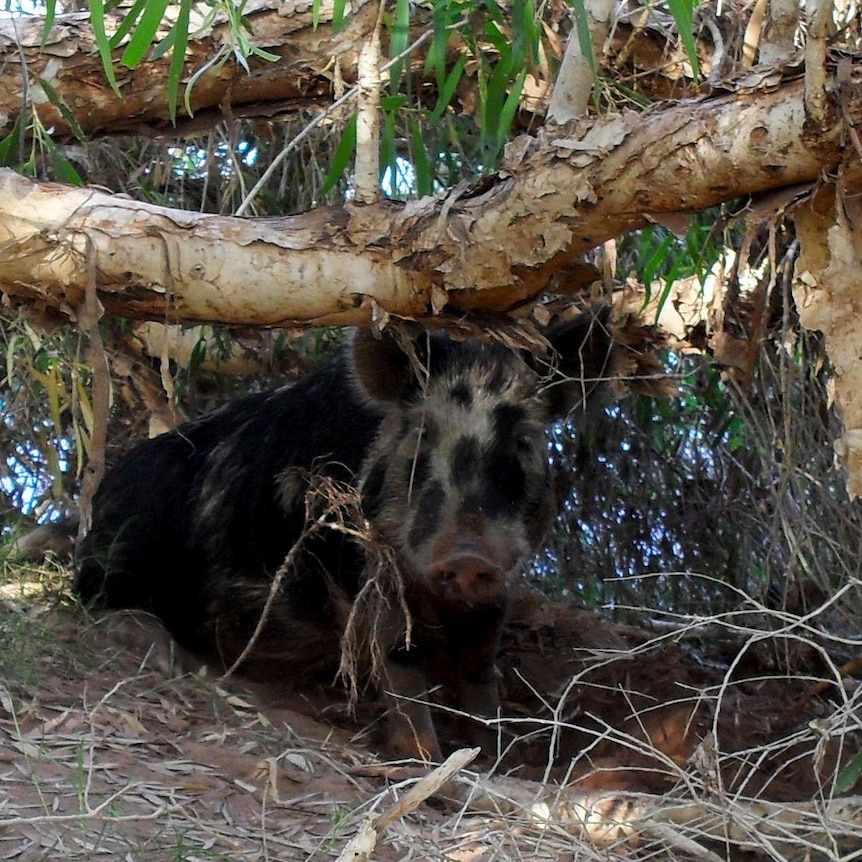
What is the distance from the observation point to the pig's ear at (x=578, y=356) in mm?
4375

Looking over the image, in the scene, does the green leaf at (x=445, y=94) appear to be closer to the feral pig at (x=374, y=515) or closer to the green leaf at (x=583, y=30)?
the green leaf at (x=583, y=30)

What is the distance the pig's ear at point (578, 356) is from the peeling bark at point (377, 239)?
3.25ft

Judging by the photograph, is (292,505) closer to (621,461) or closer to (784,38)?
(621,461)

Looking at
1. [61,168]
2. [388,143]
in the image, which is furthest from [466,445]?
[61,168]

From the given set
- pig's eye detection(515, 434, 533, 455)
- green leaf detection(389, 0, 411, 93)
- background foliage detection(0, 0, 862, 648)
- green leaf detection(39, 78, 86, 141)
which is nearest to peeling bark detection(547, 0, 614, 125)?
background foliage detection(0, 0, 862, 648)

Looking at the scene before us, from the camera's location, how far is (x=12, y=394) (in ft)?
15.6

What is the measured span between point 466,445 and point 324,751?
1155 millimetres

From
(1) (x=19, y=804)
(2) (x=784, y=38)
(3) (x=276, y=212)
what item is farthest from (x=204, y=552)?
(2) (x=784, y=38)

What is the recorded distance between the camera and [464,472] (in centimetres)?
434

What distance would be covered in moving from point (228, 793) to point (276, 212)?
2.95m

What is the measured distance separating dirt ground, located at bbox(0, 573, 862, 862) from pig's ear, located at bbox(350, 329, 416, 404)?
1180 mm

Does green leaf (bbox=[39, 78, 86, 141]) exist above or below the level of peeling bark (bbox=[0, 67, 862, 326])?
above

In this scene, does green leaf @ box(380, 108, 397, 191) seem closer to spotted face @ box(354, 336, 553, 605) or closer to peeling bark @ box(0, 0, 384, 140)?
peeling bark @ box(0, 0, 384, 140)

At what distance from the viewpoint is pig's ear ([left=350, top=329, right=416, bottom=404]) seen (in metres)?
4.29
